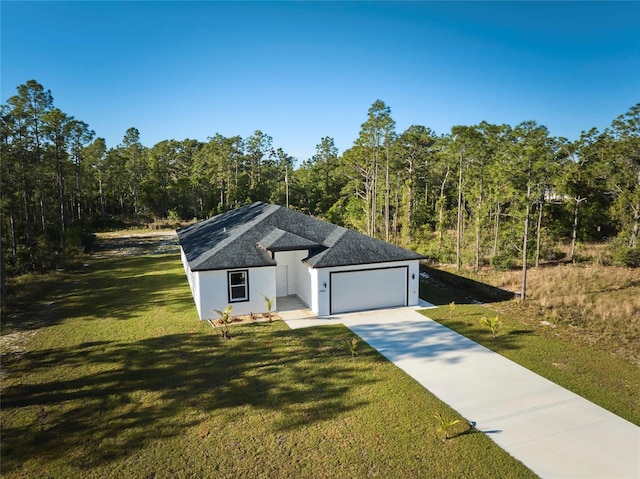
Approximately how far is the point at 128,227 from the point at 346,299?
39.1m

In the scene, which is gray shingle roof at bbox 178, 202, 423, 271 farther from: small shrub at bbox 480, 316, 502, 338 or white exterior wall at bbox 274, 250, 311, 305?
small shrub at bbox 480, 316, 502, 338

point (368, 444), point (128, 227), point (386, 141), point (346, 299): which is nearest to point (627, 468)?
point (368, 444)

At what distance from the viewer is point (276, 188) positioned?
5350cm

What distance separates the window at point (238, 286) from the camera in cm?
1462

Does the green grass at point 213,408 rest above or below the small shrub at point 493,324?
below

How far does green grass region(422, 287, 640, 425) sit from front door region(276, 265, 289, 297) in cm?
603

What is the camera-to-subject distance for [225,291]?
14.5 metres

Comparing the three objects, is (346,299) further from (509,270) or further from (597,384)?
(509,270)

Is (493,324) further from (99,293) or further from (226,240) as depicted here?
(99,293)

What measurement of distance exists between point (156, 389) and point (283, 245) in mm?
7315

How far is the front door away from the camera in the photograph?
16.9 metres

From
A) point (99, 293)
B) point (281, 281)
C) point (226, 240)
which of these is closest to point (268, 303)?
point (281, 281)

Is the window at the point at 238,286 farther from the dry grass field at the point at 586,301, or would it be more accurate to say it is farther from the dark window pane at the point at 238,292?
the dry grass field at the point at 586,301

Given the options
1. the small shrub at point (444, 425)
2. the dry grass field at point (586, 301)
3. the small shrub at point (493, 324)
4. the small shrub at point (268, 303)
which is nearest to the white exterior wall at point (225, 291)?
the small shrub at point (268, 303)
